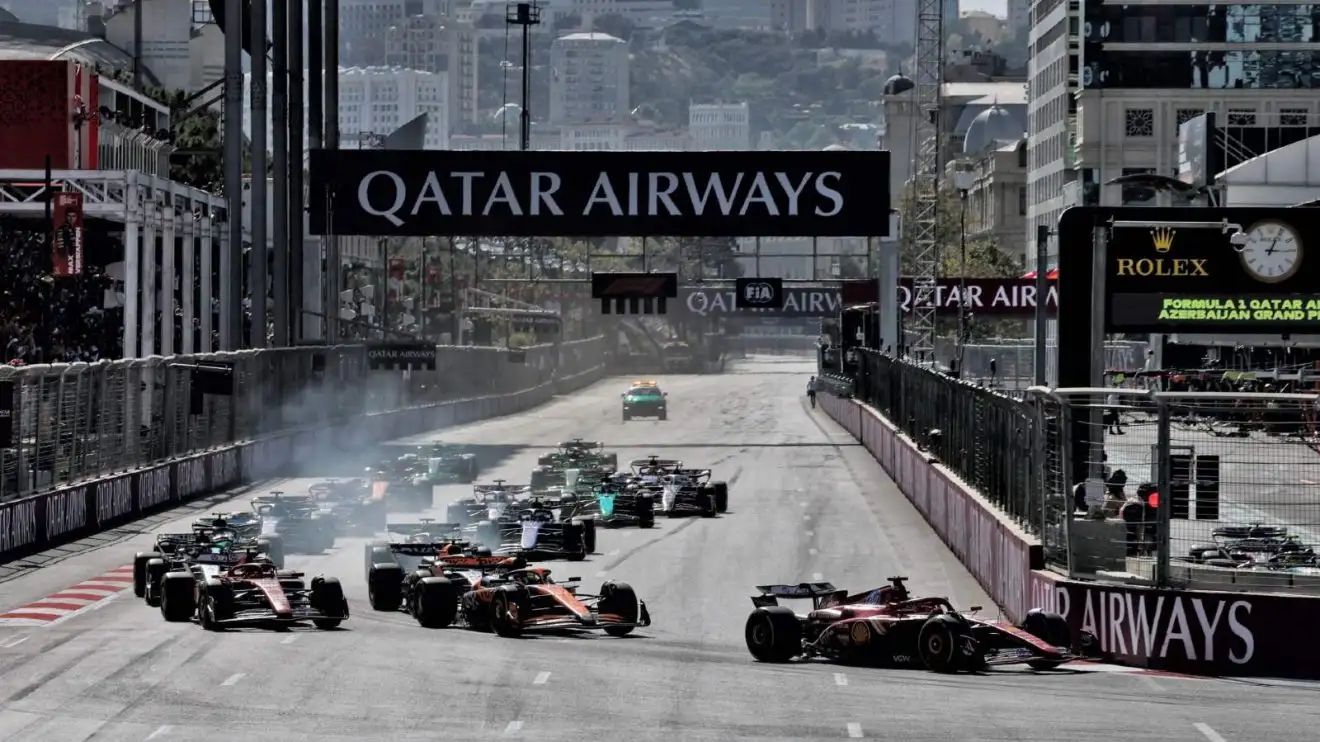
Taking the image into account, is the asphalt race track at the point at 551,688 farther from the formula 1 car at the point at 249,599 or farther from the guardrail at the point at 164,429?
the guardrail at the point at 164,429

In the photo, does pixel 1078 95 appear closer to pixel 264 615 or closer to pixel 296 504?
pixel 296 504

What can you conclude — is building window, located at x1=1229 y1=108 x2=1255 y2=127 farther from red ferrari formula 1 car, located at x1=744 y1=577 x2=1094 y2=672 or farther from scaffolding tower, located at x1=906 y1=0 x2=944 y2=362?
red ferrari formula 1 car, located at x1=744 y1=577 x2=1094 y2=672

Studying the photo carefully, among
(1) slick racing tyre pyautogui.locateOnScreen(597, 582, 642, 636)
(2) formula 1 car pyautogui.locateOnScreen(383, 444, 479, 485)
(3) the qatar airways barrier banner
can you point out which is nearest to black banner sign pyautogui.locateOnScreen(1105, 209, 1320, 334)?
(3) the qatar airways barrier banner

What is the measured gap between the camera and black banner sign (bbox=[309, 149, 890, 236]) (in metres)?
57.2

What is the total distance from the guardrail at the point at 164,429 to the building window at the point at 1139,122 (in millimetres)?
61021

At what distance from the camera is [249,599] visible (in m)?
25.4

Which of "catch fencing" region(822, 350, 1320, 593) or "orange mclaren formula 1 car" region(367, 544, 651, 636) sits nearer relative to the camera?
"catch fencing" region(822, 350, 1320, 593)

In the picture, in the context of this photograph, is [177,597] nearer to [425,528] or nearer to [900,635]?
[425,528]

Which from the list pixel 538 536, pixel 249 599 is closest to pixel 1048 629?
pixel 249 599

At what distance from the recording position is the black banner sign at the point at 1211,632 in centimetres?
2219

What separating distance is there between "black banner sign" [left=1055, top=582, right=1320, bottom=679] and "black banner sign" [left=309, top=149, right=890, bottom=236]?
3475cm

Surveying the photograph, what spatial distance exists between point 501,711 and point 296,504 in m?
17.2

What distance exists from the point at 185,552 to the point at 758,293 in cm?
6226

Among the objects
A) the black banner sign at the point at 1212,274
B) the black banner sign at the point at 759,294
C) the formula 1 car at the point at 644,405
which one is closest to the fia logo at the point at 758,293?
the black banner sign at the point at 759,294
